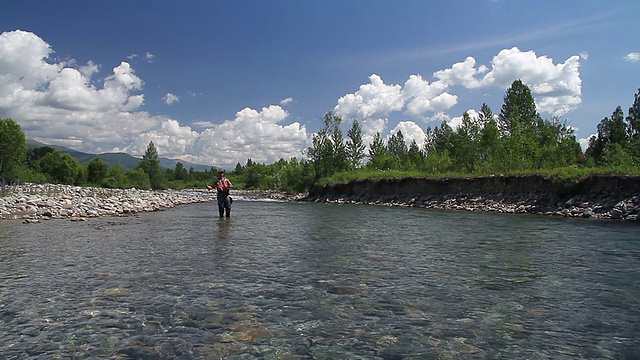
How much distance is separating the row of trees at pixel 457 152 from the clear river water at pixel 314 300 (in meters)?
26.6

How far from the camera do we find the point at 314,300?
7.06 m

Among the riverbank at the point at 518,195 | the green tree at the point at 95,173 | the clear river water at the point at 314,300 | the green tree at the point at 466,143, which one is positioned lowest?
the clear river water at the point at 314,300

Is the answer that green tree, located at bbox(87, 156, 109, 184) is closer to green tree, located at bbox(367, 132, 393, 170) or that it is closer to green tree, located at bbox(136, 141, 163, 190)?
green tree, located at bbox(136, 141, 163, 190)

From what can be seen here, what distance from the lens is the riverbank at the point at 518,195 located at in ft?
85.9

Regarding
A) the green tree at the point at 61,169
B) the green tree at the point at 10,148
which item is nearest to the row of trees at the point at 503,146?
the green tree at the point at 10,148

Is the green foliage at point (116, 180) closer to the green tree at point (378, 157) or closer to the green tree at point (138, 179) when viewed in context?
the green tree at point (138, 179)

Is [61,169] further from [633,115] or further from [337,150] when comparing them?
[633,115]

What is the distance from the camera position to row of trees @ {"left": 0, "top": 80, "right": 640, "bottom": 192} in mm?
45969

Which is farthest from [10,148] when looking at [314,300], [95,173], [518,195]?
[314,300]

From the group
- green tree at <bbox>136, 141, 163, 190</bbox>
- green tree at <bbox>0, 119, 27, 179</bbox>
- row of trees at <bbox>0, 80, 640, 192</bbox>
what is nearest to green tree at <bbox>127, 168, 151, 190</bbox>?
row of trees at <bbox>0, 80, 640, 192</bbox>

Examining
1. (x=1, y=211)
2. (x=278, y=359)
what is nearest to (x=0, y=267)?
(x=278, y=359)

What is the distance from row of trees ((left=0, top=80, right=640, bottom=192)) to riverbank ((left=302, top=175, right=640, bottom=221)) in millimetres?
3062

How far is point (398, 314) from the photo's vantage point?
6.31 meters

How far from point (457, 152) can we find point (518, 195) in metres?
37.1
